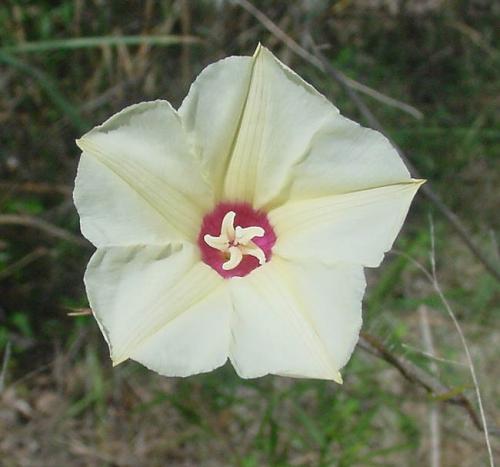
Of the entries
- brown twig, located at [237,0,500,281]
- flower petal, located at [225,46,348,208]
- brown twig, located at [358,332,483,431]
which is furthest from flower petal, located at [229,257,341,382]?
brown twig, located at [237,0,500,281]

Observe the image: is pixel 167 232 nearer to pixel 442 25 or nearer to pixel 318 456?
pixel 318 456

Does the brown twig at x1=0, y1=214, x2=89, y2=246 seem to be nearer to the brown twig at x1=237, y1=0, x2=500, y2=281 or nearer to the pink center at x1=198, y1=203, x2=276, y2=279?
the brown twig at x1=237, y1=0, x2=500, y2=281

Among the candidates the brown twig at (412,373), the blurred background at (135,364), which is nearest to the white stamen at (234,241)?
the brown twig at (412,373)

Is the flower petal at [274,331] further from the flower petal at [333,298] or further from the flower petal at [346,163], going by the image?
the flower petal at [346,163]

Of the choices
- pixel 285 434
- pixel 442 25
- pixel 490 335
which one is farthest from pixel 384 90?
pixel 285 434

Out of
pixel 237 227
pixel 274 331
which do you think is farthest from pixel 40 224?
pixel 274 331

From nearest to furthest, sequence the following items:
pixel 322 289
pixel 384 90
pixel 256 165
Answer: pixel 322 289, pixel 256 165, pixel 384 90

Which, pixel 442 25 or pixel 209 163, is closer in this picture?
pixel 209 163
